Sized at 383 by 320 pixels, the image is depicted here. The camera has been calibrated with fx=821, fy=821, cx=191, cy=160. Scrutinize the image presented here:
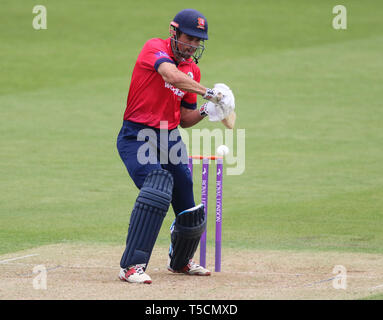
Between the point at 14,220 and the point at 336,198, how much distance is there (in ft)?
12.9

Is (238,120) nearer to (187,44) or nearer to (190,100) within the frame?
(190,100)

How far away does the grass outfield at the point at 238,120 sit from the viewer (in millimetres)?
8953

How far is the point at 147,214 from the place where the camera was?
5.70 meters

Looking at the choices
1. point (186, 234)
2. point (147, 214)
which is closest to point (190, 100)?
point (186, 234)

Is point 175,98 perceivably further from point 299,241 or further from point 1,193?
point 1,193

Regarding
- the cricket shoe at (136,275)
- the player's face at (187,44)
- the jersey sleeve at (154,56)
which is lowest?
the cricket shoe at (136,275)

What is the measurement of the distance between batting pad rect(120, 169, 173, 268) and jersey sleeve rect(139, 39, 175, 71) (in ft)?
2.57

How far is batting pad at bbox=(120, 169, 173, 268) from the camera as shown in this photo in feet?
18.6

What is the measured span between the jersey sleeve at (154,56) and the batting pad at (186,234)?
3.66 ft

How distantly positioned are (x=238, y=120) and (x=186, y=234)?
8.76 metres

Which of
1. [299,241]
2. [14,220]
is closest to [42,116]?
[14,220]

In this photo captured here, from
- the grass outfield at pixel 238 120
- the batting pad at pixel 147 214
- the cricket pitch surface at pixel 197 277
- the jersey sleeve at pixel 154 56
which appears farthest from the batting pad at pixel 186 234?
the grass outfield at pixel 238 120

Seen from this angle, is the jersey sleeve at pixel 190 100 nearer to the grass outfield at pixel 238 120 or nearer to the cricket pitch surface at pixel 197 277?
the cricket pitch surface at pixel 197 277

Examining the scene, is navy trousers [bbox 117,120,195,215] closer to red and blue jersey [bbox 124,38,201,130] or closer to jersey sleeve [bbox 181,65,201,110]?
red and blue jersey [bbox 124,38,201,130]
